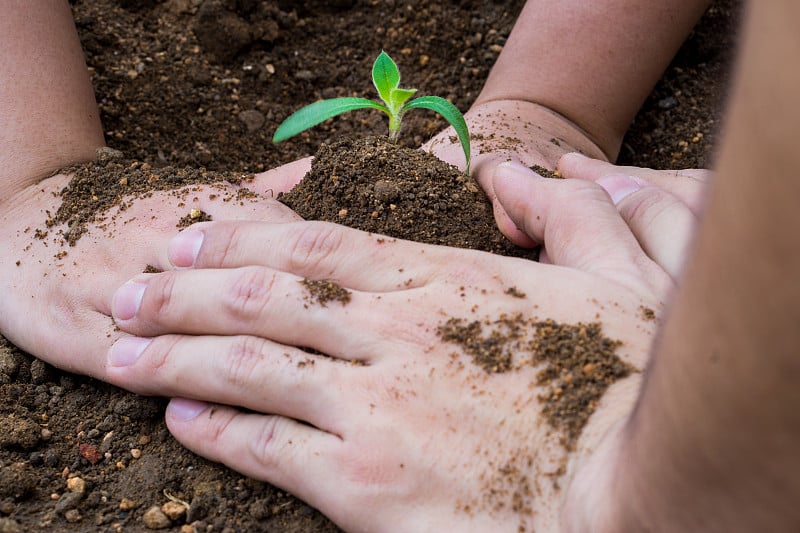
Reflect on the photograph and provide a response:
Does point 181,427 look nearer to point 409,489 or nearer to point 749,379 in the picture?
point 409,489

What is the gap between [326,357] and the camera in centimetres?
126

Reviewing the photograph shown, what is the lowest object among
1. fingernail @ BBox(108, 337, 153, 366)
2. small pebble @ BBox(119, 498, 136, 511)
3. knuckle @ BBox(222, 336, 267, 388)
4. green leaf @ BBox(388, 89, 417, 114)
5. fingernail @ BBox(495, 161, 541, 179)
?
small pebble @ BBox(119, 498, 136, 511)

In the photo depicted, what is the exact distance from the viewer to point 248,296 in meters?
1.29

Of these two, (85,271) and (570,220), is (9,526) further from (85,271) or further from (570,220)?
(570,220)

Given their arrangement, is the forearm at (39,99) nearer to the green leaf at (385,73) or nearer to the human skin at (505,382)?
the human skin at (505,382)

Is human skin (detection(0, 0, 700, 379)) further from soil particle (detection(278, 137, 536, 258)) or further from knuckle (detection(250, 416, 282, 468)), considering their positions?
knuckle (detection(250, 416, 282, 468))

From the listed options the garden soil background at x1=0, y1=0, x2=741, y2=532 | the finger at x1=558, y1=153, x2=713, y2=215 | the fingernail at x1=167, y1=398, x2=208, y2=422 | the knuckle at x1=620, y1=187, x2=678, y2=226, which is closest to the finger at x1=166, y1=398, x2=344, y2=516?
the fingernail at x1=167, y1=398, x2=208, y2=422

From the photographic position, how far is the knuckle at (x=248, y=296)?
1.28 m

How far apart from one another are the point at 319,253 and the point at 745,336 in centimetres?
81

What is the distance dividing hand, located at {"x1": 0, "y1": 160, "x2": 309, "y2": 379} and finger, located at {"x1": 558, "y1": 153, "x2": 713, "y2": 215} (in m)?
0.62

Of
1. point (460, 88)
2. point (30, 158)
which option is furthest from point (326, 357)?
point (460, 88)

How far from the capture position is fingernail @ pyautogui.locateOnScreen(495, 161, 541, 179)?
1496 mm

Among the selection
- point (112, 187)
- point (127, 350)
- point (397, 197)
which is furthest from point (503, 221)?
point (112, 187)

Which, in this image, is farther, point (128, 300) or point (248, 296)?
point (128, 300)
